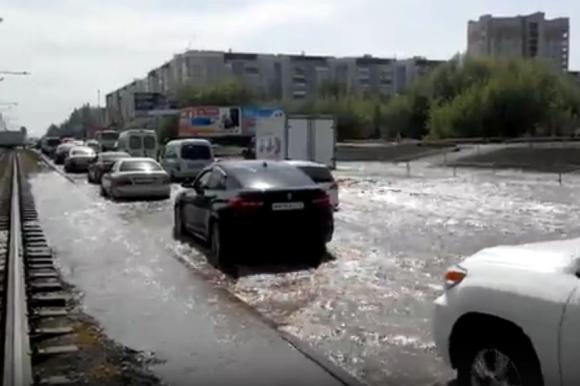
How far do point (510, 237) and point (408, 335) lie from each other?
24.4 ft

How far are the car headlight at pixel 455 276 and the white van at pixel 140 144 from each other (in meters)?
38.3

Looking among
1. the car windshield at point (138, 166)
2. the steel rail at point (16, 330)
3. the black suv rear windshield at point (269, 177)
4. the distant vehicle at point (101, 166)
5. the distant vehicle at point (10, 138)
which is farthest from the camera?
the distant vehicle at point (10, 138)

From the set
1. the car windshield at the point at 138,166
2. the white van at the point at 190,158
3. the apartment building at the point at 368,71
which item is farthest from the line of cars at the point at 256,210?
the apartment building at the point at 368,71

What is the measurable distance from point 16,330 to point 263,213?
14.3ft

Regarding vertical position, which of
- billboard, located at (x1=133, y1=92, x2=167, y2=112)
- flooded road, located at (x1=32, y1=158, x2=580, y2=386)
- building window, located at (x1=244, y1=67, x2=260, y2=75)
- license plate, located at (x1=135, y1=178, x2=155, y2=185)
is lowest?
flooded road, located at (x1=32, y1=158, x2=580, y2=386)

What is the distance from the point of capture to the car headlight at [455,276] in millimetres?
4672

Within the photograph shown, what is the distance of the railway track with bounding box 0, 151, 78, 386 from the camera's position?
607 centimetres

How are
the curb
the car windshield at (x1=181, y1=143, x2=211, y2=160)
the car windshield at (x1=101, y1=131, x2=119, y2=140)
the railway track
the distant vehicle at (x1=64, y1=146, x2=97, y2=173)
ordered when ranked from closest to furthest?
the curb < the railway track < the car windshield at (x1=181, y1=143, x2=211, y2=160) < the distant vehicle at (x1=64, y1=146, x2=97, y2=173) < the car windshield at (x1=101, y1=131, x2=119, y2=140)

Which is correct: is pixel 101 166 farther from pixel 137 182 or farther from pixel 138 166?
pixel 137 182

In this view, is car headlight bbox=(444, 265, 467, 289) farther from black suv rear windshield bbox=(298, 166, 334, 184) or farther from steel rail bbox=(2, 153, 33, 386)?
black suv rear windshield bbox=(298, 166, 334, 184)

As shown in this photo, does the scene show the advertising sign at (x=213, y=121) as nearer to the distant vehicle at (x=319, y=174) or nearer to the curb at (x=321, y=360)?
the distant vehicle at (x=319, y=174)

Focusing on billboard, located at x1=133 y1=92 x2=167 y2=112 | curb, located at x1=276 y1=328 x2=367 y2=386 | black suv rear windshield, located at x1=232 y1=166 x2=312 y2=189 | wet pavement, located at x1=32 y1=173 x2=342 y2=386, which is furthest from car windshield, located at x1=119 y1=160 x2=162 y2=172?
billboard, located at x1=133 y1=92 x2=167 y2=112

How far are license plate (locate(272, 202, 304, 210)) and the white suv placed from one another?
6154 mm

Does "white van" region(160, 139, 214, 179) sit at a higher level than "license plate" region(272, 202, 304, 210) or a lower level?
lower
